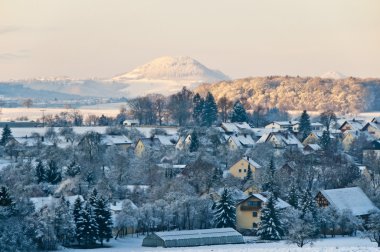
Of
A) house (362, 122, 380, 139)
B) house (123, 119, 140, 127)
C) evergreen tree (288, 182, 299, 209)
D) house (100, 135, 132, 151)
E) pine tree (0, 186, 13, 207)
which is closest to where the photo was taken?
pine tree (0, 186, 13, 207)

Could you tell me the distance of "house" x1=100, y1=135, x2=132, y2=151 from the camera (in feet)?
247

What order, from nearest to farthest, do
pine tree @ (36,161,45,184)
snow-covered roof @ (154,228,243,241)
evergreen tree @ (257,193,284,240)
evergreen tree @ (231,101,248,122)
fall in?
snow-covered roof @ (154,228,243,241)
evergreen tree @ (257,193,284,240)
pine tree @ (36,161,45,184)
evergreen tree @ (231,101,248,122)

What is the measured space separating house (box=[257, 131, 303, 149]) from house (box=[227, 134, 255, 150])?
3.08ft

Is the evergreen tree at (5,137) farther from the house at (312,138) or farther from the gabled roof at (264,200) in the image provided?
the gabled roof at (264,200)

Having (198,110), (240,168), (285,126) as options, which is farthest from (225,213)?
(198,110)

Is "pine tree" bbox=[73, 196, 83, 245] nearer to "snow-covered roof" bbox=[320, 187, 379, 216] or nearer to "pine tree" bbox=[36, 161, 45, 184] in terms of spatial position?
"pine tree" bbox=[36, 161, 45, 184]

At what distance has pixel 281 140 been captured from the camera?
3059 inches

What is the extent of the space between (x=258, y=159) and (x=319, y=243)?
88.6ft

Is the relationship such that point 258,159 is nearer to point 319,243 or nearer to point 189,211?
point 189,211

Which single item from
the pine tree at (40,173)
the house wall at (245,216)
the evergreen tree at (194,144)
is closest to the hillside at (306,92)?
the evergreen tree at (194,144)

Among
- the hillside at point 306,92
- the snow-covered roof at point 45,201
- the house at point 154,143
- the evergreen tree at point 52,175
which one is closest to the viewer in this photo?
the snow-covered roof at point 45,201

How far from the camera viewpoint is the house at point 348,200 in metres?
48.0

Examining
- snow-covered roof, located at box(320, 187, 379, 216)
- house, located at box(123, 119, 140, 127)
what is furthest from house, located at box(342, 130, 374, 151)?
snow-covered roof, located at box(320, 187, 379, 216)

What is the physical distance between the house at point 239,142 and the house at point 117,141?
8.70m
